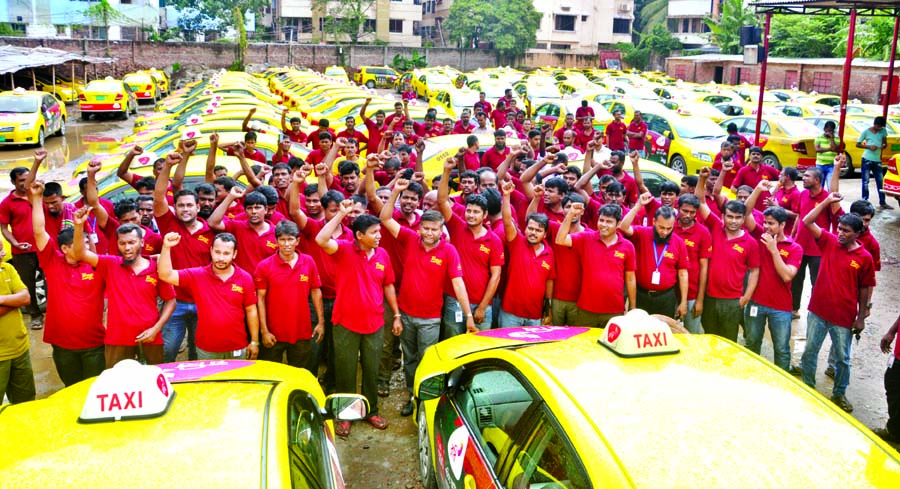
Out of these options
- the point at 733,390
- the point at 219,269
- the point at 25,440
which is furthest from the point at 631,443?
the point at 219,269

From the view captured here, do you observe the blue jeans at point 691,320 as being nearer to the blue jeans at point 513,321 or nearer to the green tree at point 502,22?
the blue jeans at point 513,321

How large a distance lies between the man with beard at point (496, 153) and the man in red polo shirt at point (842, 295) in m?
5.05

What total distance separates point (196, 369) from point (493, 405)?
156cm

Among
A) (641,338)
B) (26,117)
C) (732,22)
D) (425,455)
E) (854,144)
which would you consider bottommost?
(425,455)

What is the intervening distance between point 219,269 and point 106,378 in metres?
2.43

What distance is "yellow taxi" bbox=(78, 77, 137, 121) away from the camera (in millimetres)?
25422

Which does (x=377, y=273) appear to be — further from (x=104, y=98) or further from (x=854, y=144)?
(x=104, y=98)

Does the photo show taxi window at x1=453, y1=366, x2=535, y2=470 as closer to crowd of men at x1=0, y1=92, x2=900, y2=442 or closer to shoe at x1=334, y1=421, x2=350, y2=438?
crowd of men at x1=0, y1=92, x2=900, y2=442

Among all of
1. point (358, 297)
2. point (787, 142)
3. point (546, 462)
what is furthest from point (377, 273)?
point (787, 142)

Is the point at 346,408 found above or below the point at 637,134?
below

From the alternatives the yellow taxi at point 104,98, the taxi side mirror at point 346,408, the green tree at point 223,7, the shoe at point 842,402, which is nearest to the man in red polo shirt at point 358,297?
the taxi side mirror at point 346,408

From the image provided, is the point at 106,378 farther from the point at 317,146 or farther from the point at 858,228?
the point at 317,146

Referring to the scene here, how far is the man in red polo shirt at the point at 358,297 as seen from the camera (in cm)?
558

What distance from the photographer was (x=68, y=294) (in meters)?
5.44
